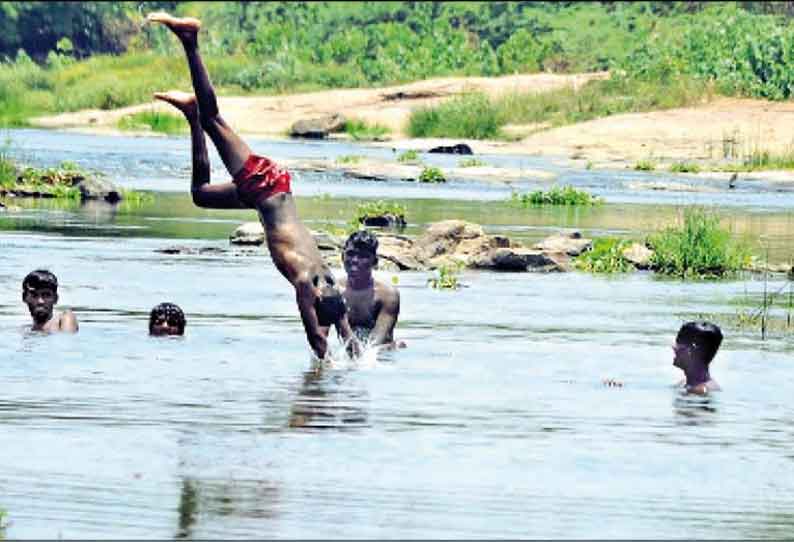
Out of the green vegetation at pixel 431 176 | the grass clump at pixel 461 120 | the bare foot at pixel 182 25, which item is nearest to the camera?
the bare foot at pixel 182 25

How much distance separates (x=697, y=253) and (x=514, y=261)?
1875 mm

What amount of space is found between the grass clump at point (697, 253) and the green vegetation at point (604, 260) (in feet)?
1.23

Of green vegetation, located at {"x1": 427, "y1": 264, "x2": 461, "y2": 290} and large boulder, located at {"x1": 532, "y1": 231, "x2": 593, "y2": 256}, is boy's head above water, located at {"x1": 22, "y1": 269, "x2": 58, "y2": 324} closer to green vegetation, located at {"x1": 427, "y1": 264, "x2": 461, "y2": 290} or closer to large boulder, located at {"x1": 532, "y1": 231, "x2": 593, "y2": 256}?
green vegetation, located at {"x1": 427, "y1": 264, "x2": 461, "y2": 290}

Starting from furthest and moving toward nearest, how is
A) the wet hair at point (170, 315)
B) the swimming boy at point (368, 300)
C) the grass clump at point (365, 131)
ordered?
the grass clump at point (365, 131)
the wet hair at point (170, 315)
the swimming boy at point (368, 300)

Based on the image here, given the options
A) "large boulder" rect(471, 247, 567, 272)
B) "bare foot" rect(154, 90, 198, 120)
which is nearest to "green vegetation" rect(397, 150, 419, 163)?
"large boulder" rect(471, 247, 567, 272)

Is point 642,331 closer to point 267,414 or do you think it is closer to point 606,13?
point 267,414

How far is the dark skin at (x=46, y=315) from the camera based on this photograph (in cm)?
1634

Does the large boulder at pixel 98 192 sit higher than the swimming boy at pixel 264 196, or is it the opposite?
the swimming boy at pixel 264 196

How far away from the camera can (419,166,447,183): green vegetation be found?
41.0 metres

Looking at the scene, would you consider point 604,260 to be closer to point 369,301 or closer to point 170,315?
point 369,301

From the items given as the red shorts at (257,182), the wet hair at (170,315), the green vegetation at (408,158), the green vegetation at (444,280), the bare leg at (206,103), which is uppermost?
the bare leg at (206,103)

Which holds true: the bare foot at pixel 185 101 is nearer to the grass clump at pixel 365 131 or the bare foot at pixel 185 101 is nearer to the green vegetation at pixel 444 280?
the green vegetation at pixel 444 280

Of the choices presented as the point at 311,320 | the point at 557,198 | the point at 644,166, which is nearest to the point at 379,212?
the point at 557,198

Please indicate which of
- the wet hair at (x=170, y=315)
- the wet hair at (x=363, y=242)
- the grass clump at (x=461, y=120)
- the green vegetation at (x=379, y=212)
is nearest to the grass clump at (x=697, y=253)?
the green vegetation at (x=379, y=212)
